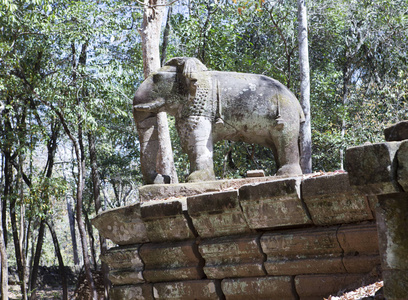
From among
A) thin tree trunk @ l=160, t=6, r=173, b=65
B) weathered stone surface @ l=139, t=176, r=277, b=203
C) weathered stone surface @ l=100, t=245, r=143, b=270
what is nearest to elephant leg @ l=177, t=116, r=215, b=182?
weathered stone surface @ l=139, t=176, r=277, b=203

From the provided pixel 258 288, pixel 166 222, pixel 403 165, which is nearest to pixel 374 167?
pixel 403 165

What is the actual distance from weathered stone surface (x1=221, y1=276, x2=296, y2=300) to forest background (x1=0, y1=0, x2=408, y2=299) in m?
7.06

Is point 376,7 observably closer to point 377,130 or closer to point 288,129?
point 377,130

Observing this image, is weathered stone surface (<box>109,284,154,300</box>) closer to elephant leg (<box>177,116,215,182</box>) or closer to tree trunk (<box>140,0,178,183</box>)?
elephant leg (<box>177,116,215,182</box>)

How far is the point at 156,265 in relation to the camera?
525 cm

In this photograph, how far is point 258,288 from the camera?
454 cm

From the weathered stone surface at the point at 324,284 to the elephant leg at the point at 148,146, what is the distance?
195 cm

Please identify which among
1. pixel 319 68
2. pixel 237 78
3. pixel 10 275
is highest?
pixel 319 68

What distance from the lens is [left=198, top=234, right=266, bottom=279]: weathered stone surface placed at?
4566 millimetres

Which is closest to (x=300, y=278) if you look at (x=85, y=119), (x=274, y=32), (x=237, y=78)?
(x=237, y=78)

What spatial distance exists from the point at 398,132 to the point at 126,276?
3297 millimetres

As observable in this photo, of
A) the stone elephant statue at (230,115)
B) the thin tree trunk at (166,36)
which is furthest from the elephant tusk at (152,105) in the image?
the thin tree trunk at (166,36)

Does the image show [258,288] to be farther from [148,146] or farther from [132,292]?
[148,146]

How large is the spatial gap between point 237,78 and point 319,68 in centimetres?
1244
